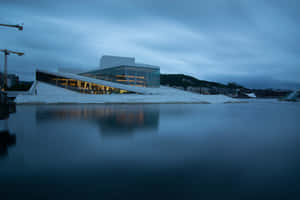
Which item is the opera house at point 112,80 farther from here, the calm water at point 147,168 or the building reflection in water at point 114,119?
the calm water at point 147,168

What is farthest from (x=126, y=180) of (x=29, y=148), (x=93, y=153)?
(x=29, y=148)

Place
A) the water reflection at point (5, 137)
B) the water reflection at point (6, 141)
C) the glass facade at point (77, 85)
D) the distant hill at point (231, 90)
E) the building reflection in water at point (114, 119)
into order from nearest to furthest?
the water reflection at point (6, 141), the water reflection at point (5, 137), the building reflection in water at point (114, 119), the glass facade at point (77, 85), the distant hill at point (231, 90)

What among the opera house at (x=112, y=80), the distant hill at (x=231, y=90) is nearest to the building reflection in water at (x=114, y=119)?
the opera house at (x=112, y=80)

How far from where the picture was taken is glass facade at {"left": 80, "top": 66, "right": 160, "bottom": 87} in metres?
23.2

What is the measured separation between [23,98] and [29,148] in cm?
1377

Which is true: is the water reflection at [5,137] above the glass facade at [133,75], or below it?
below

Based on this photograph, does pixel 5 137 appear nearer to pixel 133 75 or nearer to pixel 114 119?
pixel 114 119

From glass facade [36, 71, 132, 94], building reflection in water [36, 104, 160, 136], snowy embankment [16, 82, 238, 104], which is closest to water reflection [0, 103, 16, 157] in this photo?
building reflection in water [36, 104, 160, 136]

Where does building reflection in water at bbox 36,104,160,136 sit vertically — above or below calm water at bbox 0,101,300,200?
above

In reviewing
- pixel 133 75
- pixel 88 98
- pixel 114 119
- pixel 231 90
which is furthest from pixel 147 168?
pixel 231 90

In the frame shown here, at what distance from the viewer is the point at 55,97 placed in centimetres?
1529

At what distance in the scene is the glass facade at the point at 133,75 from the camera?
914 inches

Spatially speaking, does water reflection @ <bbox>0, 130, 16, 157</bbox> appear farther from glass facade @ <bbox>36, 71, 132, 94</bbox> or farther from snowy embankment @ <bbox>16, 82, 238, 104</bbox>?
glass facade @ <bbox>36, 71, 132, 94</bbox>

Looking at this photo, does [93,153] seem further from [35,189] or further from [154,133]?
[154,133]
